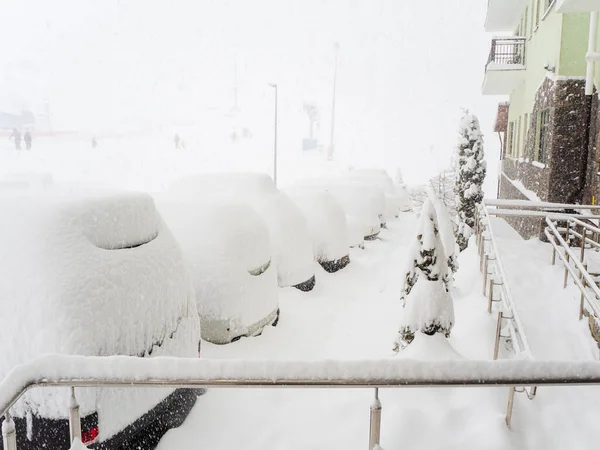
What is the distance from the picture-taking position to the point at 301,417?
420cm

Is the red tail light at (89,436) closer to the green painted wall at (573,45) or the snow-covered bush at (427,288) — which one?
the snow-covered bush at (427,288)

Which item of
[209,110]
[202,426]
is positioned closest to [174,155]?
[209,110]

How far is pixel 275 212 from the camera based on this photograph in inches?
345

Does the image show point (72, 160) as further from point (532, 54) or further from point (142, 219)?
point (142, 219)

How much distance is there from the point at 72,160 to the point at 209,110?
40228 millimetres

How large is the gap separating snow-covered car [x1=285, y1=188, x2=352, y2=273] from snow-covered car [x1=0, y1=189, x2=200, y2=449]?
267 inches

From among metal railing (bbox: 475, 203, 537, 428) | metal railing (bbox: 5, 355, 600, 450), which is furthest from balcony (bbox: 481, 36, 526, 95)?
metal railing (bbox: 5, 355, 600, 450)

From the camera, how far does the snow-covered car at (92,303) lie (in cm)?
301

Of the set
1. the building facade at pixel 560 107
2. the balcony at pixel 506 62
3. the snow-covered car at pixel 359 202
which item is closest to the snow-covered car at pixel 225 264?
the building facade at pixel 560 107

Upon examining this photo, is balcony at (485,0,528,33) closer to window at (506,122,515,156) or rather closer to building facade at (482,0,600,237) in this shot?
building facade at (482,0,600,237)

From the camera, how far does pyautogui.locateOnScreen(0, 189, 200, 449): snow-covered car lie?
9.87ft

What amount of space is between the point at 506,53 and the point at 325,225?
36.2ft

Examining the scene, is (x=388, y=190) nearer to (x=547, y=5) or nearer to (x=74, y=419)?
(x=547, y=5)

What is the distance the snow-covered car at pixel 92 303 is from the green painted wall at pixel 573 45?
10.3m
